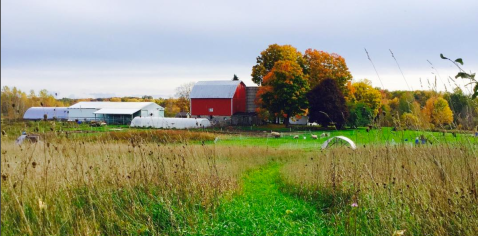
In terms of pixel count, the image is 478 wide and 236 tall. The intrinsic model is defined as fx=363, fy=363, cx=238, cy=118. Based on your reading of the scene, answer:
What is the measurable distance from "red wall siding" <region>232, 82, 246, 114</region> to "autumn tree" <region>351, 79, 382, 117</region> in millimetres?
12567

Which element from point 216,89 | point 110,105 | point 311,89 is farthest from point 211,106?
point 311,89

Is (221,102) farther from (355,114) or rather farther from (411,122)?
(411,122)

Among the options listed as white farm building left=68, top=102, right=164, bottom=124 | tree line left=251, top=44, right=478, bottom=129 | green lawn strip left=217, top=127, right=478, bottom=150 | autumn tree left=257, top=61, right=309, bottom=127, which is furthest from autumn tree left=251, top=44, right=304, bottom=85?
green lawn strip left=217, top=127, right=478, bottom=150

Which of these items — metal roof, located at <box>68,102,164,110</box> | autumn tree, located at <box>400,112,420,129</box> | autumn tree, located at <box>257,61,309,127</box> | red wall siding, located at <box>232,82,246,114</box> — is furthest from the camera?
red wall siding, located at <box>232,82,246,114</box>

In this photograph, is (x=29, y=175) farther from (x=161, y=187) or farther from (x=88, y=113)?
(x=88, y=113)

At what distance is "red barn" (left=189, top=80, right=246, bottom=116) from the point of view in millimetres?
40062

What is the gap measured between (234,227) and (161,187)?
1.23 m

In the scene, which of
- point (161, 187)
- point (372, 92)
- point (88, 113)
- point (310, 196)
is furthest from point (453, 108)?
point (88, 113)

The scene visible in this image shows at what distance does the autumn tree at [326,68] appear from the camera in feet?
115

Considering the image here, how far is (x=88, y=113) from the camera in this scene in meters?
38.1

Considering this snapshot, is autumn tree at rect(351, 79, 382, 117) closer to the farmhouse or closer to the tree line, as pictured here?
the tree line

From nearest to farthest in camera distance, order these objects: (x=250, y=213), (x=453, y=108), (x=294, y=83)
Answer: (x=250, y=213), (x=453, y=108), (x=294, y=83)

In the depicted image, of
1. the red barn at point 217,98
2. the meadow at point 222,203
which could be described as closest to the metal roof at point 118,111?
the red barn at point 217,98

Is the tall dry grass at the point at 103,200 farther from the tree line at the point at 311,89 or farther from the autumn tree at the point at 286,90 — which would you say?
the autumn tree at the point at 286,90
